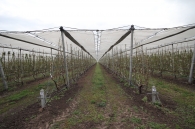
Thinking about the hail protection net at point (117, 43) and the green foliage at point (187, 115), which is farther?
the hail protection net at point (117, 43)

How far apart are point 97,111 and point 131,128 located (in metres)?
1.10

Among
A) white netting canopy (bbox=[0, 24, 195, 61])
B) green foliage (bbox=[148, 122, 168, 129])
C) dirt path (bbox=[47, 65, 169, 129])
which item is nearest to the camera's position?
green foliage (bbox=[148, 122, 168, 129])

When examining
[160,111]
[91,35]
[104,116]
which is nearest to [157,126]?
[160,111]

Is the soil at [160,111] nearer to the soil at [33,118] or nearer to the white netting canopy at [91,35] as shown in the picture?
the white netting canopy at [91,35]

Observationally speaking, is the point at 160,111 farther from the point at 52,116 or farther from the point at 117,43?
the point at 117,43

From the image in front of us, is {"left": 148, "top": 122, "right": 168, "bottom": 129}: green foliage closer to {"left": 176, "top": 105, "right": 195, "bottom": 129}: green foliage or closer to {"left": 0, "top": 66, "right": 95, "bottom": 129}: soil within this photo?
{"left": 176, "top": 105, "right": 195, "bottom": 129}: green foliage

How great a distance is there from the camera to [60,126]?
264 cm

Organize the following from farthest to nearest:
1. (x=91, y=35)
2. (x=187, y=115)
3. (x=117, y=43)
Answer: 1. (x=117, y=43)
2. (x=91, y=35)
3. (x=187, y=115)

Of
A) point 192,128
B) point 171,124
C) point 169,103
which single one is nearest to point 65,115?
point 171,124

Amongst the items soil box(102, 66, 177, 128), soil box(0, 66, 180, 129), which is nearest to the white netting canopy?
soil box(102, 66, 177, 128)

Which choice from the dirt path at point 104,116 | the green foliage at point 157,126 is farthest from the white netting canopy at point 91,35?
the green foliage at point 157,126

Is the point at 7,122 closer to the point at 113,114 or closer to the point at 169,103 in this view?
the point at 113,114

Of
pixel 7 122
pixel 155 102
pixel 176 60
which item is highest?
pixel 176 60

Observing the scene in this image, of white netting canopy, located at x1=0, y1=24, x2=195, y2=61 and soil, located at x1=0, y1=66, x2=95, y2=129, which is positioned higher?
white netting canopy, located at x1=0, y1=24, x2=195, y2=61
